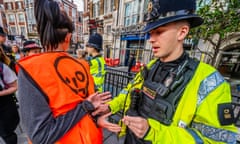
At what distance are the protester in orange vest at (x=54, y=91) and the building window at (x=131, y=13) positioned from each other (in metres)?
12.7

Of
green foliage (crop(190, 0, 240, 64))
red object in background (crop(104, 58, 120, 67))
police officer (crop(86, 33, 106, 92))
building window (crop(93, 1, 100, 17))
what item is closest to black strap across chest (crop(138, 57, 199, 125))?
green foliage (crop(190, 0, 240, 64))

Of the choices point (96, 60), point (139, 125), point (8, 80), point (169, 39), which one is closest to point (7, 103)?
point (8, 80)

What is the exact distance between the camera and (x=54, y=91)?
0.78 meters

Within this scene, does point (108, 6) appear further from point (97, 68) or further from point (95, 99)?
point (95, 99)

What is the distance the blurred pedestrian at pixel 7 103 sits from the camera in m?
1.81

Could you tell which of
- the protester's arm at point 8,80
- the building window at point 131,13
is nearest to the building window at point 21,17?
the building window at point 131,13

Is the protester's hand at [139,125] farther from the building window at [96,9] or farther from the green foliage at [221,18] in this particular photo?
the building window at [96,9]

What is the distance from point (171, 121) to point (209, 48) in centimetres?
806

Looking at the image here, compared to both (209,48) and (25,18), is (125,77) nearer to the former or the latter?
(209,48)

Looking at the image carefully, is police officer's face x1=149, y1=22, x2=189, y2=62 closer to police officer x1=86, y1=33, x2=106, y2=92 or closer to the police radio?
the police radio

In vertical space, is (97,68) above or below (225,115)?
below

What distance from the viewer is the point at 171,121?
89 cm

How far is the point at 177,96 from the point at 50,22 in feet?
3.66

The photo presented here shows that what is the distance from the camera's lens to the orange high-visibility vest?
2.49 ft
